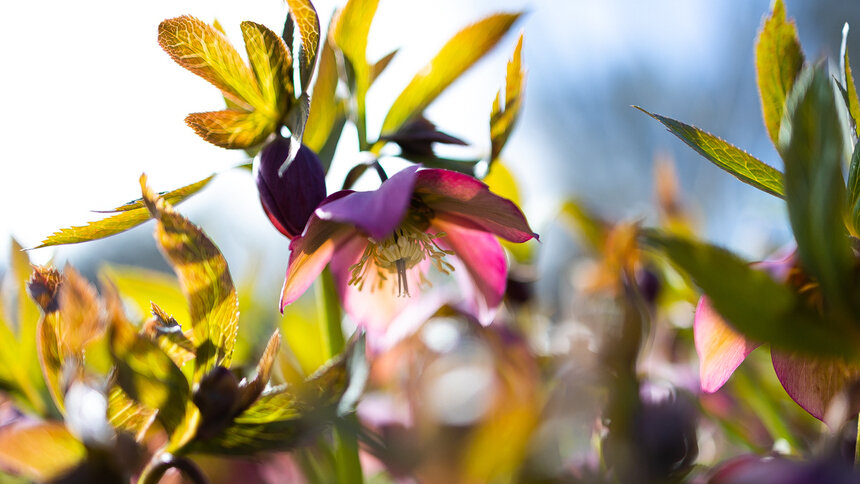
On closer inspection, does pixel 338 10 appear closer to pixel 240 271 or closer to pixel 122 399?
pixel 122 399

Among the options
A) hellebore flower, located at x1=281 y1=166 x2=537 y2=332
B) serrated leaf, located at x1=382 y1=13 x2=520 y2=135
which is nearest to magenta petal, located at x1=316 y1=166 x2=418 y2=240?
hellebore flower, located at x1=281 y1=166 x2=537 y2=332

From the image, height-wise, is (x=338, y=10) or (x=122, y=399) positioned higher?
(x=338, y=10)

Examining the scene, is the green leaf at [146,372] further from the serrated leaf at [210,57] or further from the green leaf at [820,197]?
the green leaf at [820,197]

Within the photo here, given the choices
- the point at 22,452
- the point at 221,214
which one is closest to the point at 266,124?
the point at 22,452

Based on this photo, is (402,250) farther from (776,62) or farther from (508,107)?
(776,62)

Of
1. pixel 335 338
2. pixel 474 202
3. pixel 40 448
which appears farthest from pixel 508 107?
pixel 40 448

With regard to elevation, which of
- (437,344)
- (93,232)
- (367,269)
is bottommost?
(437,344)

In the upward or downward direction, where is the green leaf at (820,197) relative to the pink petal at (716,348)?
upward

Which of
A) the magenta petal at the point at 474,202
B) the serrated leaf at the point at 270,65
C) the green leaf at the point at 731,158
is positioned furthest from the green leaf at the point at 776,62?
the serrated leaf at the point at 270,65
